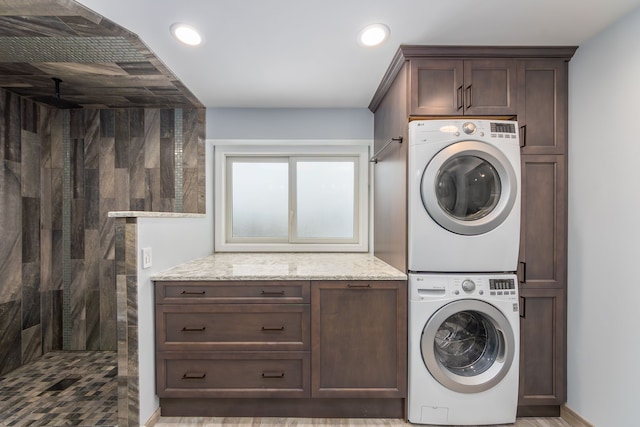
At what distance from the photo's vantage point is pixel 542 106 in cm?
182

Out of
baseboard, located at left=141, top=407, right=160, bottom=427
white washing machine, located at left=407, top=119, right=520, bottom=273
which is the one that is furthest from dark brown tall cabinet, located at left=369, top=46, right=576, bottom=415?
baseboard, located at left=141, top=407, right=160, bottom=427

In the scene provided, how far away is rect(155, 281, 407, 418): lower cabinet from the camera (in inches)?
71.1

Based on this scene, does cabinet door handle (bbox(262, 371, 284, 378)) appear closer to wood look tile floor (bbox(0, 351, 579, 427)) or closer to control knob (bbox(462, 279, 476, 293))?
wood look tile floor (bbox(0, 351, 579, 427))

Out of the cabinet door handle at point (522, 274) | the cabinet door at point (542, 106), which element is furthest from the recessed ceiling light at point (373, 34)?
the cabinet door handle at point (522, 274)

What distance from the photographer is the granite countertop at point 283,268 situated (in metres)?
1.80

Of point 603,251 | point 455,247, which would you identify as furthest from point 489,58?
point 603,251

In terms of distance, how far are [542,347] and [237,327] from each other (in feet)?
6.18

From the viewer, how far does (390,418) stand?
1.85 meters

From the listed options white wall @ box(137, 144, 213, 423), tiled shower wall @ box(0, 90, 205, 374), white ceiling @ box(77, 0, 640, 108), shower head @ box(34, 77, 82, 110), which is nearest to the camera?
white ceiling @ box(77, 0, 640, 108)

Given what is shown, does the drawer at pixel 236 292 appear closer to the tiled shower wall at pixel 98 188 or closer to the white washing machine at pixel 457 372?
the white washing machine at pixel 457 372

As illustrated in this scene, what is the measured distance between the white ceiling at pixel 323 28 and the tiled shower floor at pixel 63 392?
2285 mm

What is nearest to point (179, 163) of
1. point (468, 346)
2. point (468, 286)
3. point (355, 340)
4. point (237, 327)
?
point (237, 327)

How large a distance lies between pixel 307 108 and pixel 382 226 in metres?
1.25

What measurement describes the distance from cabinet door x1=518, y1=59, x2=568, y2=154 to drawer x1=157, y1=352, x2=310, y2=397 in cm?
193
